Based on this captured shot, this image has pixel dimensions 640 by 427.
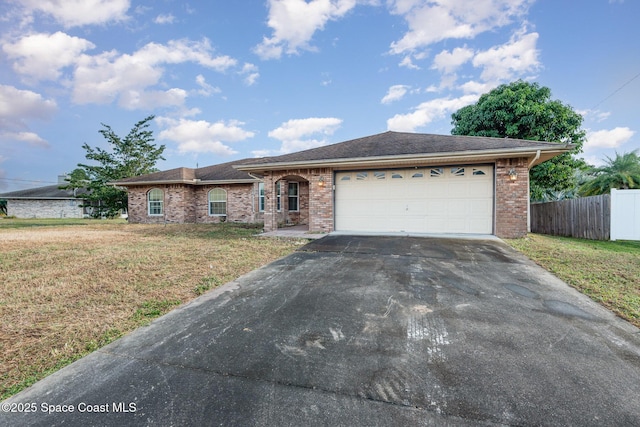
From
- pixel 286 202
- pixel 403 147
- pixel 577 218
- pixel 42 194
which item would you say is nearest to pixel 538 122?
pixel 577 218

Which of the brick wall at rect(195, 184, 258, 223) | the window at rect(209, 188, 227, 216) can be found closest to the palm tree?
the brick wall at rect(195, 184, 258, 223)

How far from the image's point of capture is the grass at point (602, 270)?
142 inches

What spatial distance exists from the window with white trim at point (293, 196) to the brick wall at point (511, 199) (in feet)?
29.1

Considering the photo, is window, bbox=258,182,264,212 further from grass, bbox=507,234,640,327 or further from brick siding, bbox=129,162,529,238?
grass, bbox=507,234,640,327

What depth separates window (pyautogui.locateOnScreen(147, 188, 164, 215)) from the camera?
57.5 ft

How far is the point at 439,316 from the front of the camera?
3199 mm

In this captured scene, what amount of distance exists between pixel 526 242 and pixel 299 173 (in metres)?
7.84

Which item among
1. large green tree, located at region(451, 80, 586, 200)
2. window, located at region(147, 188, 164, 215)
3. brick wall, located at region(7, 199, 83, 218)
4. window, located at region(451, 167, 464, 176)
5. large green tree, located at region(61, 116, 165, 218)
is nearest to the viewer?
window, located at region(451, 167, 464, 176)

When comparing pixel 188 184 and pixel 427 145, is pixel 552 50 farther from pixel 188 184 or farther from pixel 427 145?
pixel 188 184

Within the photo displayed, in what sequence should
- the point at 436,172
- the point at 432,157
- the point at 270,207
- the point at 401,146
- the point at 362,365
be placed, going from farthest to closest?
the point at 270,207
the point at 401,146
the point at 436,172
the point at 432,157
the point at 362,365

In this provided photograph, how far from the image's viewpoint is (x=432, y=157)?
28.4 ft

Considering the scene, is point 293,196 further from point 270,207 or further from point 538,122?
point 538,122

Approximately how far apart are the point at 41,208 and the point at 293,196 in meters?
34.5

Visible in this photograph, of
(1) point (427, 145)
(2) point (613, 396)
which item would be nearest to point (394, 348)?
(2) point (613, 396)
